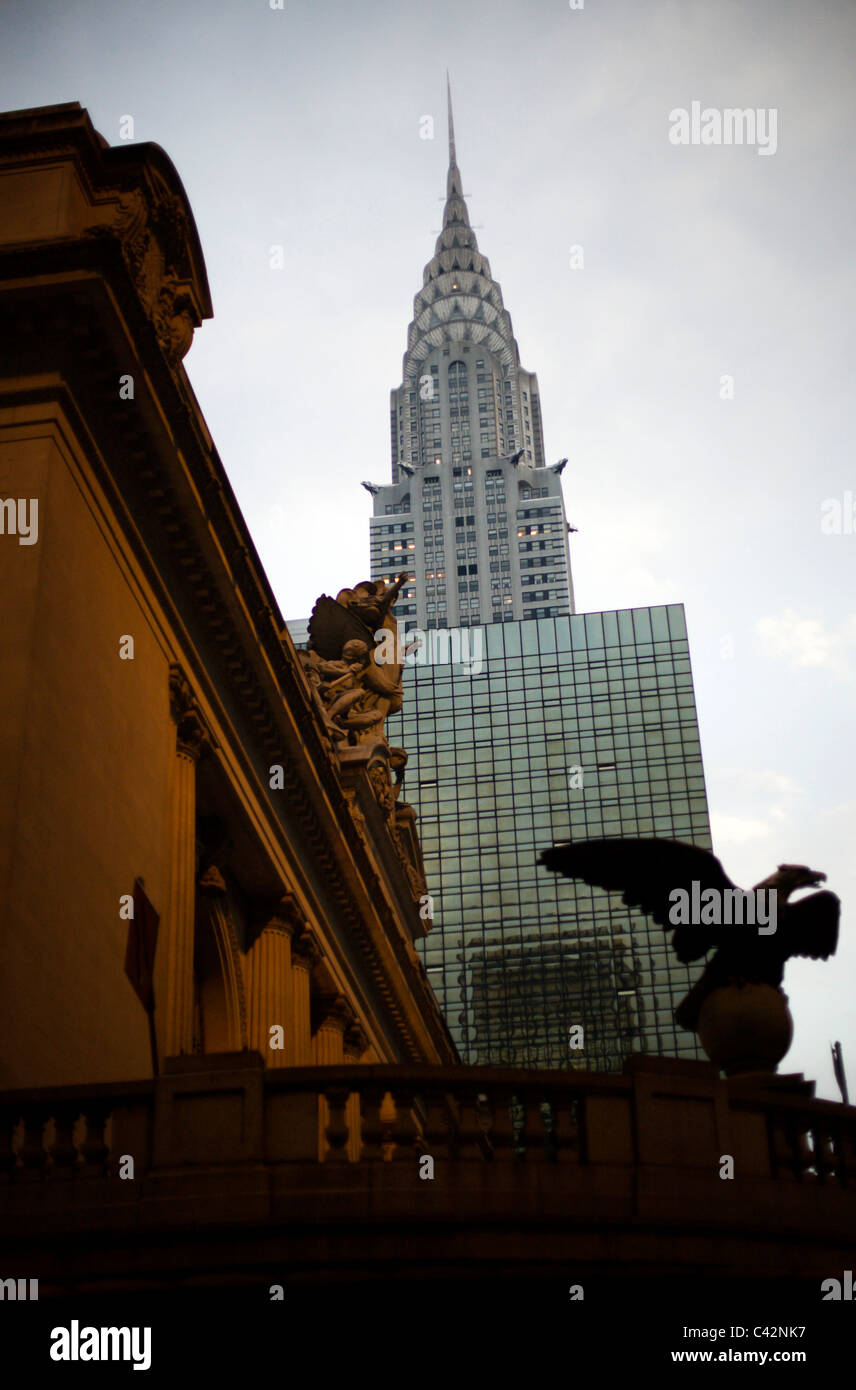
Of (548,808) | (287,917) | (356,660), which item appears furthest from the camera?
(548,808)

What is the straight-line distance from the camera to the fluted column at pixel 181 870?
65.1 feet

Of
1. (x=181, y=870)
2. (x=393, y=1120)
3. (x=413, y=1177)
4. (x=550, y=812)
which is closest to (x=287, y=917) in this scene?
(x=181, y=870)

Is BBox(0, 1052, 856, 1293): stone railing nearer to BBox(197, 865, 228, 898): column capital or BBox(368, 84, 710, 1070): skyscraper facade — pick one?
BBox(197, 865, 228, 898): column capital

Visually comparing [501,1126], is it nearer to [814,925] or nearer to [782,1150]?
[782,1150]

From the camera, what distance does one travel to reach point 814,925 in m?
14.4

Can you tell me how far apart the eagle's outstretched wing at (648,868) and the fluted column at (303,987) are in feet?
49.3

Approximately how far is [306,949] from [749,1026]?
17488 mm

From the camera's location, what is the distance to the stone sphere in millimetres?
13516

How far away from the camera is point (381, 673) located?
41.5m

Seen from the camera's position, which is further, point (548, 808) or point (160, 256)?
point (548, 808)

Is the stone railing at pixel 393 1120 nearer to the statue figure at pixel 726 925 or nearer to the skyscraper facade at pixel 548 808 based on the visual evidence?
the statue figure at pixel 726 925

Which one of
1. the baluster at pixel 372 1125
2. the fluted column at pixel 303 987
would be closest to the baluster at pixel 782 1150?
the baluster at pixel 372 1125

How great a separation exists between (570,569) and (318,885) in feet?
431

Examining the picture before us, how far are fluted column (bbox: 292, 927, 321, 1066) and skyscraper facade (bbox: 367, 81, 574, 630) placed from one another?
396ft
